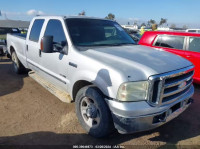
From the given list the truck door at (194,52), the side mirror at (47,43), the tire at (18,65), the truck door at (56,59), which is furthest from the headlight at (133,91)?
the tire at (18,65)

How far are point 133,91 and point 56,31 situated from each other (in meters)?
2.18

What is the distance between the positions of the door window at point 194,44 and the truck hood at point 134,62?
286cm

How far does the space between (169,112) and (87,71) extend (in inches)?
53.5

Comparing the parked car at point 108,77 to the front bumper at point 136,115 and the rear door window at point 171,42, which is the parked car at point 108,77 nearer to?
the front bumper at point 136,115

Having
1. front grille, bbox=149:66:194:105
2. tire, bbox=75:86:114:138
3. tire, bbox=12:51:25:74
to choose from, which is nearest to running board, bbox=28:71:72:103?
tire, bbox=75:86:114:138

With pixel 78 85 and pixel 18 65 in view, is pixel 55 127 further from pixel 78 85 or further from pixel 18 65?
pixel 18 65

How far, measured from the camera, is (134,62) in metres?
2.60

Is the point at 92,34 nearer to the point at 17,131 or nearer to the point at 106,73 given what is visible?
the point at 106,73

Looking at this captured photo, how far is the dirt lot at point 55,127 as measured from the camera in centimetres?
289

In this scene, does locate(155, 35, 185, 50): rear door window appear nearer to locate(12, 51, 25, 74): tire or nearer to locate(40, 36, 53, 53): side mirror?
locate(40, 36, 53, 53): side mirror

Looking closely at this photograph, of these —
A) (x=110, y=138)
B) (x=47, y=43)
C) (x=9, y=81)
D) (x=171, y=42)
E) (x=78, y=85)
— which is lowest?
(x=110, y=138)

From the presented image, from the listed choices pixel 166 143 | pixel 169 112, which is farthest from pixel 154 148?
pixel 169 112

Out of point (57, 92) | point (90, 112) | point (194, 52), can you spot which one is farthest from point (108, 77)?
point (194, 52)

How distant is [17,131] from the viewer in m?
3.07
